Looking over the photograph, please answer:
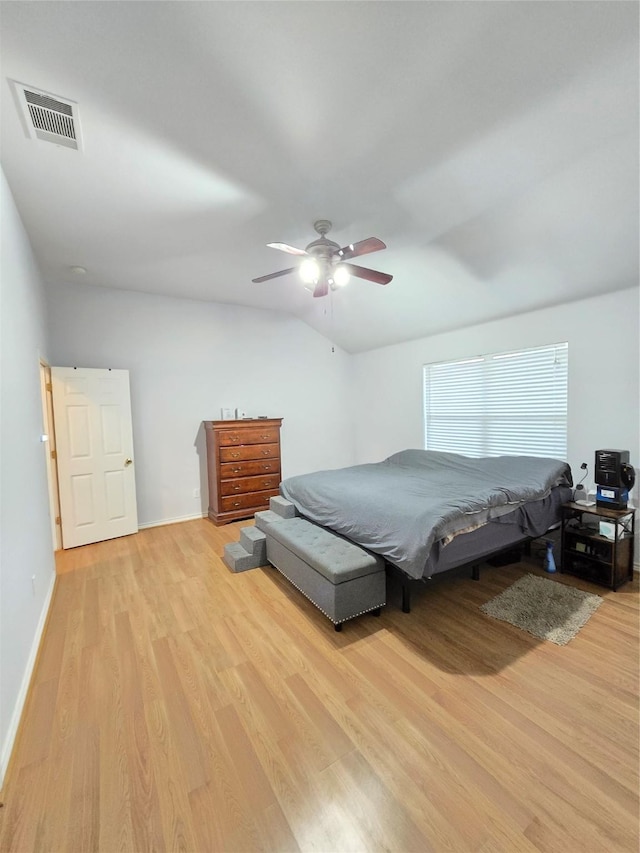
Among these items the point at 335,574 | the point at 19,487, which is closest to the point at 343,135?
the point at 335,574

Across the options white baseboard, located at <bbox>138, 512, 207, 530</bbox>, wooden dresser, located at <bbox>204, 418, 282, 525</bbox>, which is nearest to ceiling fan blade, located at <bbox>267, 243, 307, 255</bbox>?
wooden dresser, located at <bbox>204, 418, 282, 525</bbox>

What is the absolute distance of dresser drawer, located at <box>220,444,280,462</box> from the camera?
181 inches

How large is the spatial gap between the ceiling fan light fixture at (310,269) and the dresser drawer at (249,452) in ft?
8.80

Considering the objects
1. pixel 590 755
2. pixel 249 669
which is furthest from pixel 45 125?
pixel 590 755

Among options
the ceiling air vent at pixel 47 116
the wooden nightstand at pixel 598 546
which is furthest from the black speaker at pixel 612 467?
the ceiling air vent at pixel 47 116

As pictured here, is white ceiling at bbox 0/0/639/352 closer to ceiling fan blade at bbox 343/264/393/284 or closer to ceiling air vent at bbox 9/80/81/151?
ceiling air vent at bbox 9/80/81/151

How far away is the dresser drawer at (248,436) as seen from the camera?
4.59 m

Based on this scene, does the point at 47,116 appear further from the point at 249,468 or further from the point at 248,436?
the point at 249,468

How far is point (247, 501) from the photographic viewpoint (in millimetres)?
4746

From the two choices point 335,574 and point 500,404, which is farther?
point 500,404

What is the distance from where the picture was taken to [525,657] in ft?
6.75

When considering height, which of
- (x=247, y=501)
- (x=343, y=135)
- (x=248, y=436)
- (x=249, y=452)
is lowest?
(x=247, y=501)

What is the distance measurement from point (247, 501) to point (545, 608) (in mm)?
3459

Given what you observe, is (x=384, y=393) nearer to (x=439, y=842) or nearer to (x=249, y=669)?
(x=249, y=669)
